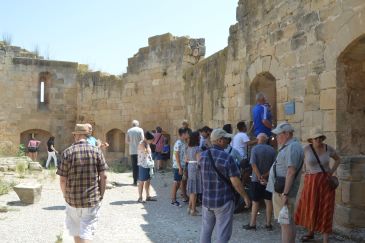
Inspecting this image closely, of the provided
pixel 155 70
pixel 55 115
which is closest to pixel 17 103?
pixel 55 115

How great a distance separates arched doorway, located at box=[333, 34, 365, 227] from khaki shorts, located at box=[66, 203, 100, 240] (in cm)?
332

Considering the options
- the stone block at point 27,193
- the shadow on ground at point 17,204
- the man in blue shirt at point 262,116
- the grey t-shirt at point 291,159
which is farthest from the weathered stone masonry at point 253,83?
the shadow on ground at point 17,204

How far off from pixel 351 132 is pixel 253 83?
3007mm

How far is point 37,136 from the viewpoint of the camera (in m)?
20.7

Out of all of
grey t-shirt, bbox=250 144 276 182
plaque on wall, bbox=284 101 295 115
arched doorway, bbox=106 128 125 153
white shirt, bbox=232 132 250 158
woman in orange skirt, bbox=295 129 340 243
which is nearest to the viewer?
woman in orange skirt, bbox=295 129 340 243

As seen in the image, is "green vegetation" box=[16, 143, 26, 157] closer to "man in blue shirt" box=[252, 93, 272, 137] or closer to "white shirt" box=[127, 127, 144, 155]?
"white shirt" box=[127, 127, 144, 155]

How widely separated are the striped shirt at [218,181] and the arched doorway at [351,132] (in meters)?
2.00

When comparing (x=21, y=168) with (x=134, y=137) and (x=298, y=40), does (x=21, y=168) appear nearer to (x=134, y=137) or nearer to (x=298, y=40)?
(x=134, y=137)

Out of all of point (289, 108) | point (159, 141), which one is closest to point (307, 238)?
point (289, 108)

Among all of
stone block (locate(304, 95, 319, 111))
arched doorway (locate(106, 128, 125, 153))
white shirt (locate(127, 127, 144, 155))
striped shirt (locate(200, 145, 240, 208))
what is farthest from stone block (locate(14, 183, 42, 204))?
arched doorway (locate(106, 128, 125, 153))

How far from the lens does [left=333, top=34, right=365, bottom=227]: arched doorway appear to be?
5.77 m

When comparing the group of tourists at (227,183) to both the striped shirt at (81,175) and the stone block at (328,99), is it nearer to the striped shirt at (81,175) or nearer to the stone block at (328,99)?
the striped shirt at (81,175)

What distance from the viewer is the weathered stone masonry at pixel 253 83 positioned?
5934 millimetres

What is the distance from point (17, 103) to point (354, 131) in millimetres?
17233
